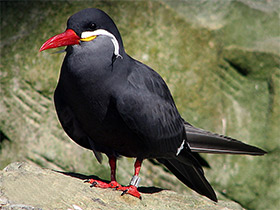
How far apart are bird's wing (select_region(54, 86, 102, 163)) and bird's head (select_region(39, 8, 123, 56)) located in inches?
18.4

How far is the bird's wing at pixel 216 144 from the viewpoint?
369 cm

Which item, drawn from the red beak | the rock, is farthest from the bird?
the rock

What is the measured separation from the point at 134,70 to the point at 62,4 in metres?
2.54

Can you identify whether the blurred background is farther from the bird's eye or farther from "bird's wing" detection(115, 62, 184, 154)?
the bird's eye

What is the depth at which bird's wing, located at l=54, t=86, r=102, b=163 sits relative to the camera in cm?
343

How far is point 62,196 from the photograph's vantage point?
2.97 m

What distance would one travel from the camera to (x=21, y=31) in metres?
5.52

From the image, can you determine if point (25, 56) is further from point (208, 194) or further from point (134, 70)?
point (208, 194)

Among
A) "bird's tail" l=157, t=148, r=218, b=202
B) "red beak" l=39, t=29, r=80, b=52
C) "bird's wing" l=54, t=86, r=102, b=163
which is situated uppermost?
"red beak" l=39, t=29, r=80, b=52

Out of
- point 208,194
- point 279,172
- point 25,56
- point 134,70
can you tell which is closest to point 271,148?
point 279,172

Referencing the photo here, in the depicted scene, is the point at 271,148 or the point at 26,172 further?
the point at 271,148

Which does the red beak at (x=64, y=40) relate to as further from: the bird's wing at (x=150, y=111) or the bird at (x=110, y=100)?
the bird's wing at (x=150, y=111)

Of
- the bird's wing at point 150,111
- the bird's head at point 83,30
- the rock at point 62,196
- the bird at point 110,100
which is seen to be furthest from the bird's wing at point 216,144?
the bird's head at point 83,30

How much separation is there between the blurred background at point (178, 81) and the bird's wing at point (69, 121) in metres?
1.64
